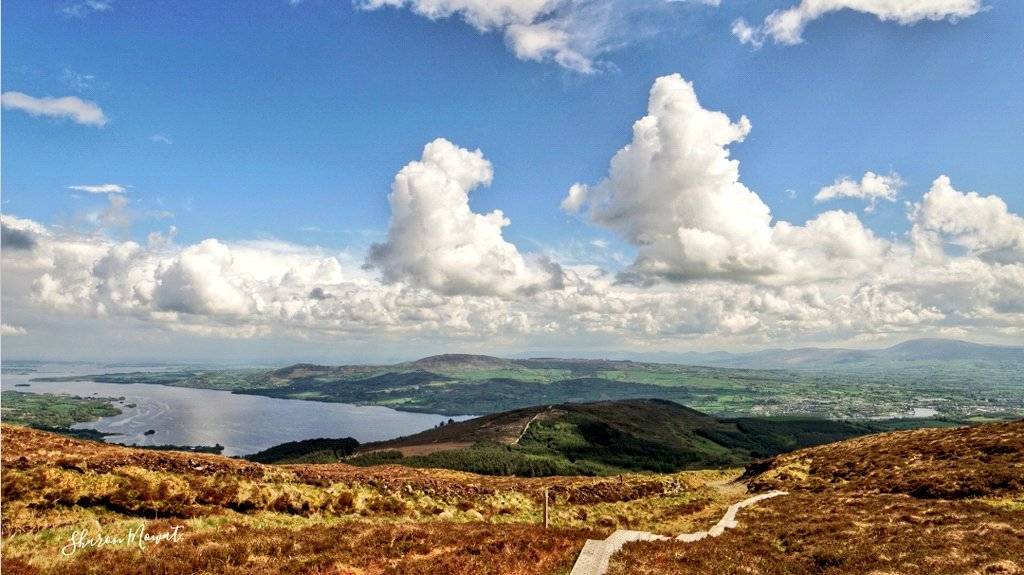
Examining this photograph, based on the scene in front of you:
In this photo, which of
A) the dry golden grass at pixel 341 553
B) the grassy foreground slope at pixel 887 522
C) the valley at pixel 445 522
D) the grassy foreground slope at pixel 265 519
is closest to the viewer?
the dry golden grass at pixel 341 553

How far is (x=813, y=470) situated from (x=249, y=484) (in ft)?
236

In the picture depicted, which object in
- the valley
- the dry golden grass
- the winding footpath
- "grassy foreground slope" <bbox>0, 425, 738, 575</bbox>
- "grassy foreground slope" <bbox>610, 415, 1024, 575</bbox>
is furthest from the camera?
"grassy foreground slope" <bbox>610, 415, 1024, 575</bbox>

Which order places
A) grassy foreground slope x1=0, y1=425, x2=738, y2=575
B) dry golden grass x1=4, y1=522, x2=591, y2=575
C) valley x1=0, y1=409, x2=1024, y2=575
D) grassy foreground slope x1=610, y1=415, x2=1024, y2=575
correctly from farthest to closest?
grassy foreground slope x1=610, y1=415, x2=1024, y2=575 → valley x1=0, y1=409, x2=1024, y2=575 → grassy foreground slope x1=0, y1=425, x2=738, y2=575 → dry golden grass x1=4, y1=522, x2=591, y2=575

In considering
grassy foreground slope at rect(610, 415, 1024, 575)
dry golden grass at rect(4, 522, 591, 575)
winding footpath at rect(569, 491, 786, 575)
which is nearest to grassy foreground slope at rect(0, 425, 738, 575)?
dry golden grass at rect(4, 522, 591, 575)

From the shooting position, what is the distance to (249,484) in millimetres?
→ 35156

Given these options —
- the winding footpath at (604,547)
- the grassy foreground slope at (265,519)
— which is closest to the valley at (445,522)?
the grassy foreground slope at (265,519)

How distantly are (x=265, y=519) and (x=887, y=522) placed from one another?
39948 mm

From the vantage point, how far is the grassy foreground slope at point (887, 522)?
73.8ft

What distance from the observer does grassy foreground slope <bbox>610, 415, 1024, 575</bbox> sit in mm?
22500

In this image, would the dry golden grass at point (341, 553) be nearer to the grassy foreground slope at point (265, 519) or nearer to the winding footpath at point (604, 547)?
the grassy foreground slope at point (265, 519)

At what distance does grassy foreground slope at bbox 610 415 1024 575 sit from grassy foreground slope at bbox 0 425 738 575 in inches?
227

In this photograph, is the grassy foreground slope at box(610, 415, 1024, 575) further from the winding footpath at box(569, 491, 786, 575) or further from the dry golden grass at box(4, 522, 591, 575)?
the dry golden grass at box(4, 522, 591, 575)

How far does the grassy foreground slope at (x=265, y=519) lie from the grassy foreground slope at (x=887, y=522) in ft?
18.9

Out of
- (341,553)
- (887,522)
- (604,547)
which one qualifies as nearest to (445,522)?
(341,553)
